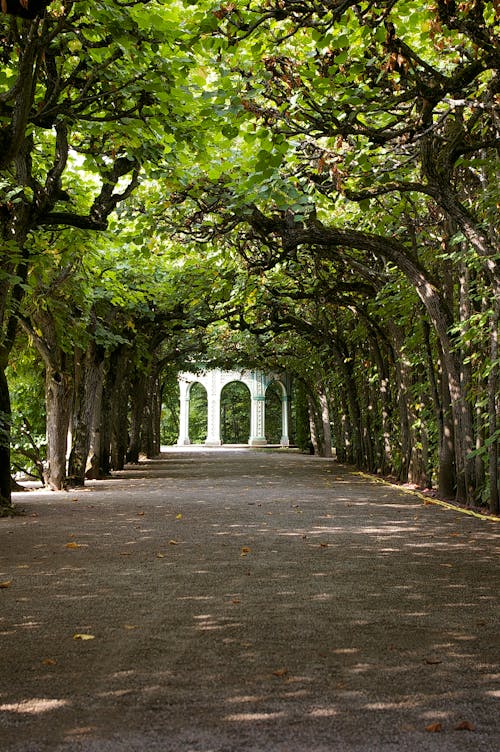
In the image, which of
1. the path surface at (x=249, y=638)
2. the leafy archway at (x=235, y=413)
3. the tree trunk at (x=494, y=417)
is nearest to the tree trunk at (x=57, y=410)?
the path surface at (x=249, y=638)

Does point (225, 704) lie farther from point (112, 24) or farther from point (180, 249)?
point (180, 249)

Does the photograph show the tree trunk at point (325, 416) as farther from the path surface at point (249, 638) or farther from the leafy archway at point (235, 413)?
the leafy archway at point (235, 413)

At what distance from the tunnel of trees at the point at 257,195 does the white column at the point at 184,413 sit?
3015 cm

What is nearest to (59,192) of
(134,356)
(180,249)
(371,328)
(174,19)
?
(174,19)

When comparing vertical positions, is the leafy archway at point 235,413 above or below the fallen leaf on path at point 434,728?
above

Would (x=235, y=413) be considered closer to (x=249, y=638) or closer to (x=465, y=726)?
(x=249, y=638)

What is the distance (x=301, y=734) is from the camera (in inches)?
108

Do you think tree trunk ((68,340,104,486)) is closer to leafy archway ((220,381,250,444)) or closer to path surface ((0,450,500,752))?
path surface ((0,450,500,752))

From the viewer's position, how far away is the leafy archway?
59.1 metres

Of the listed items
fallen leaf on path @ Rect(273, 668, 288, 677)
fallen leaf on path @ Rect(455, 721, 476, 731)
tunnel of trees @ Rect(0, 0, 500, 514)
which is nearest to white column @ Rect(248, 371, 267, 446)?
tunnel of trees @ Rect(0, 0, 500, 514)

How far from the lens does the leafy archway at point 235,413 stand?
59.1 m

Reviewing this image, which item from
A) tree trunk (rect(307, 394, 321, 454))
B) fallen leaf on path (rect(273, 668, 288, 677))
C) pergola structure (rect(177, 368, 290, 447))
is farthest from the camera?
pergola structure (rect(177, 368, 290, 447))

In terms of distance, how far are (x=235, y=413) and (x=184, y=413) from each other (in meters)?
8.99

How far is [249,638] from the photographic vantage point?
13.4ft
